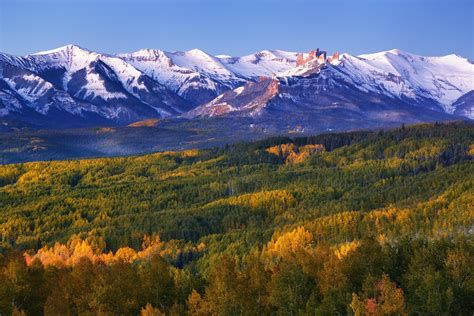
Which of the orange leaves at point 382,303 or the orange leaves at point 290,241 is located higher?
the orange leaves at point 382,303

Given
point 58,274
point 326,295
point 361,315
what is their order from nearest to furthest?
point 361,315
point 326,295
point 58,274

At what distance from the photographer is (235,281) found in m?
101

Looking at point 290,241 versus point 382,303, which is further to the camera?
point 290,241

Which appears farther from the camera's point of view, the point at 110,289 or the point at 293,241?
the point at 293,241

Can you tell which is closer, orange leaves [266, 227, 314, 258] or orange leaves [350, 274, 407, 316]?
orange leaves [350, 274, 407, 316]

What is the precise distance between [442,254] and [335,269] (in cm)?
2475

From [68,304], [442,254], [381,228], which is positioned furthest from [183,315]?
[381,228]

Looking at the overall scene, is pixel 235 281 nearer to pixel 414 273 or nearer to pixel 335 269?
pixel 335 269

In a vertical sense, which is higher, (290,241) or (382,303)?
(382,303)

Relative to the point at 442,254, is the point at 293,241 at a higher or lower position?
lower

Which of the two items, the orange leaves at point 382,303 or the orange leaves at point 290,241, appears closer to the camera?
the orange leaves at point 382,303

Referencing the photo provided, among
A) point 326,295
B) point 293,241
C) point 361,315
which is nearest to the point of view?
point 361,315

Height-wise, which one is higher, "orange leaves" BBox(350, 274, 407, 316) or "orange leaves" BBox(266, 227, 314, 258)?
"orange leaves" BBox(350, 274, 407, 316)

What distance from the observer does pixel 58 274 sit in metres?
112
